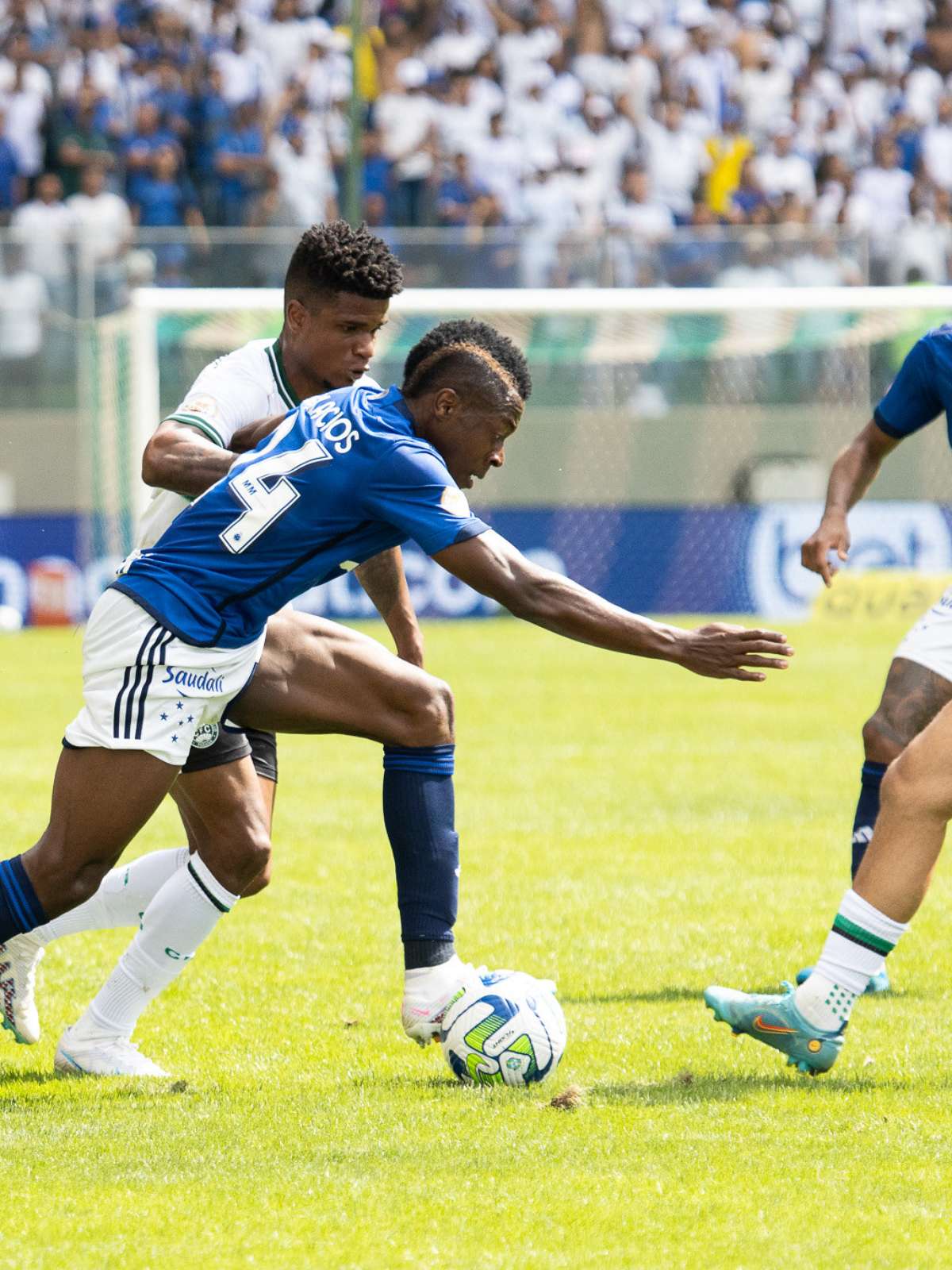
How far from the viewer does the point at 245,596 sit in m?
4.49

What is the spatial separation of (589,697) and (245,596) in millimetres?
9388

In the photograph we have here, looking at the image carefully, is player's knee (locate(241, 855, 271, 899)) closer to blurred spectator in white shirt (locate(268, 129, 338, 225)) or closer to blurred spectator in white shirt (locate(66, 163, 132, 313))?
blurred spectator in white shirt (locate(66, 163, 132, 313))

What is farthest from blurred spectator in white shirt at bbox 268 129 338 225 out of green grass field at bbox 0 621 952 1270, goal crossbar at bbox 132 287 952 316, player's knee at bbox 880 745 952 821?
player's knee at bbox 880 745 952 821

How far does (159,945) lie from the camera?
15.9 feet

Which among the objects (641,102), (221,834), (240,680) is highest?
(641,102)

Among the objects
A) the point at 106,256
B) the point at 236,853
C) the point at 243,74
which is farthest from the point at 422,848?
the point at 243,74

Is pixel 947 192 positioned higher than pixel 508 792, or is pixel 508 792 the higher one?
pixel 947 192

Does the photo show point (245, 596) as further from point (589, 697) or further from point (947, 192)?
point (947, 192)

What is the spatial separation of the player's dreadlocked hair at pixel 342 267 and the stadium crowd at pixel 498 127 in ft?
42.4

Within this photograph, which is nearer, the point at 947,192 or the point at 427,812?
the point at 427,812

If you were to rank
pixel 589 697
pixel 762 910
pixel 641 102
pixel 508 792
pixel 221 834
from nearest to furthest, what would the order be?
pixel 221 834
pixel 762 910
pixel 508 792
pixel 589 697
pixel 641 102

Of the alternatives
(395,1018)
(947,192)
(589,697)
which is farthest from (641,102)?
(395,1018)

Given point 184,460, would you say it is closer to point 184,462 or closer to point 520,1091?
point 184,462

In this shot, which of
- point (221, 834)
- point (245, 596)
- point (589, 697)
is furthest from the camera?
point (589, 697)
